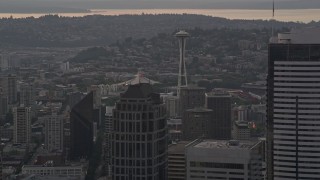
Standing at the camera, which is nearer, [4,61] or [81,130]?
[81,130]

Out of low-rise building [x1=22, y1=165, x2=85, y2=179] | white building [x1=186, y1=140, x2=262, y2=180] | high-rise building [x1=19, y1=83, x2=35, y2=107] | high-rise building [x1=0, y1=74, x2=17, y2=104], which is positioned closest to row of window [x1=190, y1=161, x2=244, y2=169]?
white building [x1=186, y1=140, x2=262, y2=180]

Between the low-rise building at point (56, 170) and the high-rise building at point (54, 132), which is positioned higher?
the high-rise building at point (54, 132)

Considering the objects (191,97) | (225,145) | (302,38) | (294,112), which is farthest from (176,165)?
(191,97)

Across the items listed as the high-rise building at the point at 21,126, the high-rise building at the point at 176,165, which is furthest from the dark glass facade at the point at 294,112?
the high-rise building at the point at 21,126

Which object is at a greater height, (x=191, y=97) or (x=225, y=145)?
(x=191, y=97)

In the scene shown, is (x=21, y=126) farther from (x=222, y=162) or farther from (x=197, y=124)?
(x=222, y=162)

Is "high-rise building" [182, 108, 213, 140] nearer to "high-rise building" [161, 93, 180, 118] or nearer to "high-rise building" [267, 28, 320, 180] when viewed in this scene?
"high-rise building" [161, 93, 180, 118]

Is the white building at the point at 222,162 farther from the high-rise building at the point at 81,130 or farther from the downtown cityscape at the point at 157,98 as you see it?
the high-rise building at the point at 81,130

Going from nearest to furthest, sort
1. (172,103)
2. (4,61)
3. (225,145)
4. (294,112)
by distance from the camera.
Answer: (294,112)
(225,145)
(172,103)
(4,61)
